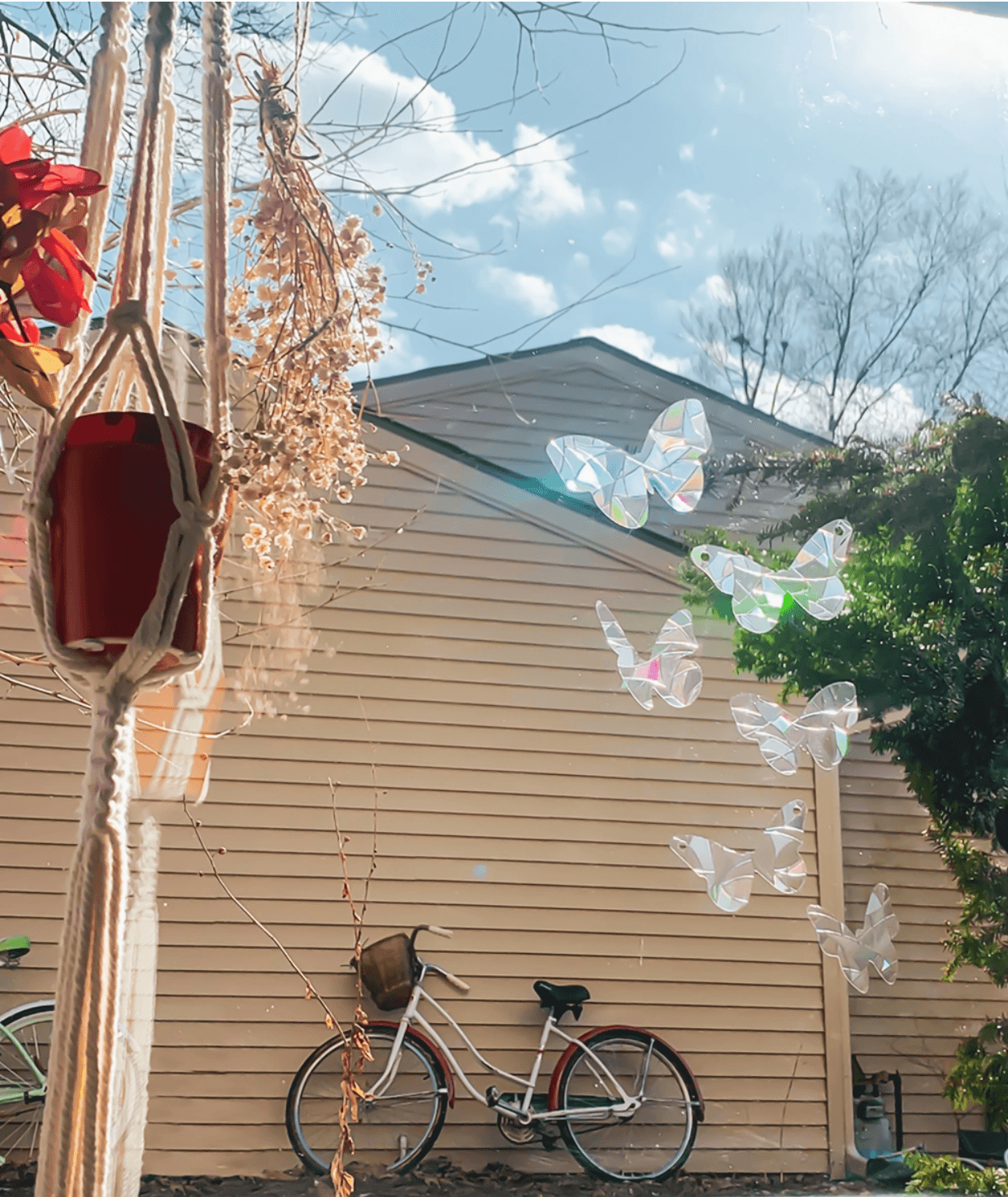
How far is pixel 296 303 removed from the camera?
2.94 feet

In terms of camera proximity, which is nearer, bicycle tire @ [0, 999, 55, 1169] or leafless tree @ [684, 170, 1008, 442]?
bicycle tire @ [0, 999, 55, 1169]

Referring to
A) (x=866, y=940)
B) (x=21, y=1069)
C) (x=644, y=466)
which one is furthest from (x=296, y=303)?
(x=866, y=940)

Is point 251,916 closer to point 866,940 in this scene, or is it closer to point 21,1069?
point 21,1069

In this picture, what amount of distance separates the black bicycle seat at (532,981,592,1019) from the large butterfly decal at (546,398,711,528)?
0.57 m

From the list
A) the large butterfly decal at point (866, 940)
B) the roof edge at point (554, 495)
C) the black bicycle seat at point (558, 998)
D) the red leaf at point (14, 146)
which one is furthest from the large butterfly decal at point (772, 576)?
the red leaf at point (14, 146)

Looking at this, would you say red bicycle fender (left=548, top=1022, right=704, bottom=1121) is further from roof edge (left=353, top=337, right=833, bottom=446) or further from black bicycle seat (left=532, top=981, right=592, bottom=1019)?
roof edge (left=353, top=337, right=833, bottom=446)

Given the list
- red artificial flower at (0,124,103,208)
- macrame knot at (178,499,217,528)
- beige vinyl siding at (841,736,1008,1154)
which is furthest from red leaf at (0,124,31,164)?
beige vinyl siding at (841,736,1008,1154)

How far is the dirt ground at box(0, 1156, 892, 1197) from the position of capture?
3.02 feet

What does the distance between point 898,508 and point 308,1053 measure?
3.27 ft

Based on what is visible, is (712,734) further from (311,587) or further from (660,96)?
(660,96)

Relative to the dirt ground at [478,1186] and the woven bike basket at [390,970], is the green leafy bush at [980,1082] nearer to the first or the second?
the dirt ground at [478,1186]

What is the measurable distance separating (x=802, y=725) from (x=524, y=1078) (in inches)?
21.7

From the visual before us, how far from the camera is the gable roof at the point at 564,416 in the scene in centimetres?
112

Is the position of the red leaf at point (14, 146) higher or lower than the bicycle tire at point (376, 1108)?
higher
